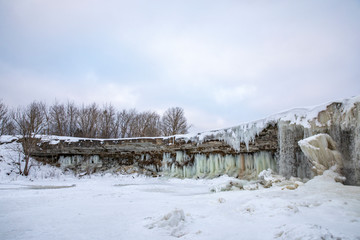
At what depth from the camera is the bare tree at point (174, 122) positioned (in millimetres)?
31609

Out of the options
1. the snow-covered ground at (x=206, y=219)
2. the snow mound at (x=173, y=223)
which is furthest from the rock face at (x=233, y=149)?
the snow mound at (x=173, y=223)

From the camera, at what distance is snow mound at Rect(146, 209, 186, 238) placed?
3035mm

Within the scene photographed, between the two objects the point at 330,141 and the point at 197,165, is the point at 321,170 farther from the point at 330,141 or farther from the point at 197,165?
the point at 197,165

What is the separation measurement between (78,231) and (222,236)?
2060mm

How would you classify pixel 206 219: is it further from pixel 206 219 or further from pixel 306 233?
pixel 306 233

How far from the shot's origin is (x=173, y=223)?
129 inches

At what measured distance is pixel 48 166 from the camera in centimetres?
1555

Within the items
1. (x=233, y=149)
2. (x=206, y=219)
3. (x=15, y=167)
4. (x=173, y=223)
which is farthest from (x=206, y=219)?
(x=15, y=167)

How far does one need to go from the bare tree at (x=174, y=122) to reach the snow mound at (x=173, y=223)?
27.6 metres

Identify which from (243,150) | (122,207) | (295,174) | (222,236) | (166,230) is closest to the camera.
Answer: (222,236)

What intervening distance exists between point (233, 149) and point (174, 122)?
799 inches

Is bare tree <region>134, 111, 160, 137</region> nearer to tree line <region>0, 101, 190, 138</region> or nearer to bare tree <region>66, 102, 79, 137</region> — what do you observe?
Answer: tree line <region>0, 101, 190, 138</region>

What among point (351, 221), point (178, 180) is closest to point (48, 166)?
point (178, 180)

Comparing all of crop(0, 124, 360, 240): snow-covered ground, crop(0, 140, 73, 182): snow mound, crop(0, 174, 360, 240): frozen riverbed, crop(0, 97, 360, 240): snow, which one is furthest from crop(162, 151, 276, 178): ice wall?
crop(0, 140, 73, 182): snow mound
